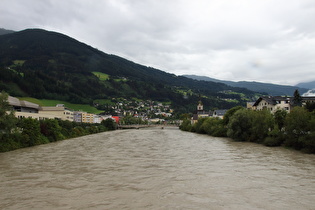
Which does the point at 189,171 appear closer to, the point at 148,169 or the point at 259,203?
the point at 148,169

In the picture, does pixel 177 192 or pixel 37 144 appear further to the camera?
pixel 37 144

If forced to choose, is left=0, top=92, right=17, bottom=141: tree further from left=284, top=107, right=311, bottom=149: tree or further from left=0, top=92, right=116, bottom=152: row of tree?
left=284, top=107, right=311, bottom=149: tree

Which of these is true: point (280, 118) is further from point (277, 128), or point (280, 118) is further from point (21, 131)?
point (21, 131)

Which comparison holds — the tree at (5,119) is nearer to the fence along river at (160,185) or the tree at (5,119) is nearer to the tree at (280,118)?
the fence along river at (160,185)

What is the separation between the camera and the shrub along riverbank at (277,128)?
32156 mm

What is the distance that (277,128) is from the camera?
39938mm

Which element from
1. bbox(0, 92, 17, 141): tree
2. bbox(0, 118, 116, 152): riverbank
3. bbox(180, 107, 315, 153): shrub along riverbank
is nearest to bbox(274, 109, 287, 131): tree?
bbox(180, 107, 315, 153): shrub along riverbank

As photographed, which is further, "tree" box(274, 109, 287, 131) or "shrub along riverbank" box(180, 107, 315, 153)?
"tree" box(274, 109, 287, 131)

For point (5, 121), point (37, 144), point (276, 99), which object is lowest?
point (37, 144)

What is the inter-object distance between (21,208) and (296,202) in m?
13.1

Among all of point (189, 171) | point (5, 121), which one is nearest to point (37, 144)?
point (5, 121)

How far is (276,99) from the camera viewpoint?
2744 inches

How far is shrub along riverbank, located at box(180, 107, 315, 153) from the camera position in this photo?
105 ft

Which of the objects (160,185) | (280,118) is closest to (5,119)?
(160,185)
